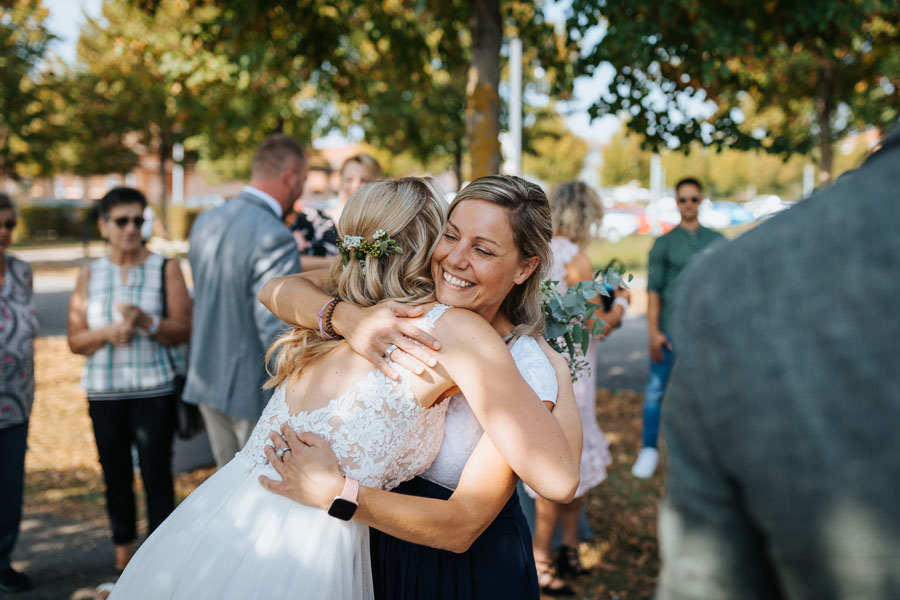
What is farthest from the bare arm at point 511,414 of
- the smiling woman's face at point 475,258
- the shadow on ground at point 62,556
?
the shadow on ground at point 62,556

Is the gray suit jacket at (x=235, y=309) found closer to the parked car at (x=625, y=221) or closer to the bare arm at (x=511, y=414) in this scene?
the bare arm at (x=511, y=414)

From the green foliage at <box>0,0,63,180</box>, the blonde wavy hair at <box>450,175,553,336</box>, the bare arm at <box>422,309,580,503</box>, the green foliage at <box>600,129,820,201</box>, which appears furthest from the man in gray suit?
the green foliage at <box>600,129,820,201</box>

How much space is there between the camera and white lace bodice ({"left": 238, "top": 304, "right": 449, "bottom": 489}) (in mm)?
1948

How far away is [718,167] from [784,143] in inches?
2669

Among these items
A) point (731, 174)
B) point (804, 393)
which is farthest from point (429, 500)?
point (731, 174)

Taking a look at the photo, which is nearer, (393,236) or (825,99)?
(393,236)

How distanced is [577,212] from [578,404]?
1.23 metres

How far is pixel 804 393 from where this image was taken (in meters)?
0.73

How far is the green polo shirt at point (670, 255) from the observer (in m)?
6.07

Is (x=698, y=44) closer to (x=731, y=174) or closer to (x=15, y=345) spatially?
(x=15, y=345)

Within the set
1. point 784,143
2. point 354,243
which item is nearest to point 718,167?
point 784,143

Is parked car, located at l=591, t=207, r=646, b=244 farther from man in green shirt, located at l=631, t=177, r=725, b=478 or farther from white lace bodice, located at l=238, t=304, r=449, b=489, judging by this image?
white lace bodice, located at l=238, t=304, r=449, b=489

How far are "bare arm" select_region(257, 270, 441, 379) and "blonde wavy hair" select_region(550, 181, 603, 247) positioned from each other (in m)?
2.58

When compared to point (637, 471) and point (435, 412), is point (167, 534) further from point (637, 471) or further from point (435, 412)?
point (637, 471)
